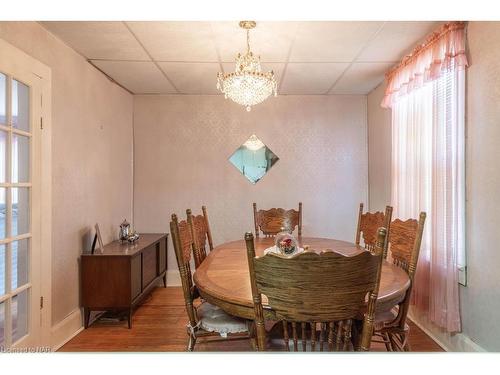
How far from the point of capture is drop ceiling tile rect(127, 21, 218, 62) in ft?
7.88

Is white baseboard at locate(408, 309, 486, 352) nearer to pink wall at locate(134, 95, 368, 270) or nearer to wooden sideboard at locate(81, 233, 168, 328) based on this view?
pink wall at locate(134, 95, 368, 270)

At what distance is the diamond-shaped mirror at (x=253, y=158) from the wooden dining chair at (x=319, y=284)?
3093 mm

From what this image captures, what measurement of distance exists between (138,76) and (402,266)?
10.3ft

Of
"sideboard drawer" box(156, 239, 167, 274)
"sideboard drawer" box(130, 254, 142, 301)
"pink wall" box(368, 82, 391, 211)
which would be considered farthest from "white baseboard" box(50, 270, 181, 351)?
"pink wall" box(368, 82, 391, 211)

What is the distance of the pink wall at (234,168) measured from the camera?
4301 millimetres

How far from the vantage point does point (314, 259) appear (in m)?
1.16

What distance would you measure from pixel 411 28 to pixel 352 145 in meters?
1.97

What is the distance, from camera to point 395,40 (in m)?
2.66

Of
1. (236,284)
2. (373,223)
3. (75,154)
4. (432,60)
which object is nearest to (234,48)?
(432,60)

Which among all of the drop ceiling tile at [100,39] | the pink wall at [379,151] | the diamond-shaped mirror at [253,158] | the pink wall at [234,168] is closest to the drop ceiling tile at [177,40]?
the drop ceiling tile at [100,39]

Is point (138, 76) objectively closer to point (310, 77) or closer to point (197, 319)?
point (310, 77)

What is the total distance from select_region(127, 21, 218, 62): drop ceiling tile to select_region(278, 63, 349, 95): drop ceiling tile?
34.8 inches

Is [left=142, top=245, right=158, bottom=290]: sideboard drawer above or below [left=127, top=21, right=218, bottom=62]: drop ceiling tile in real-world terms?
below

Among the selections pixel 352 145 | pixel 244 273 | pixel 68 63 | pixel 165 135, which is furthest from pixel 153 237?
pixel 352 145
